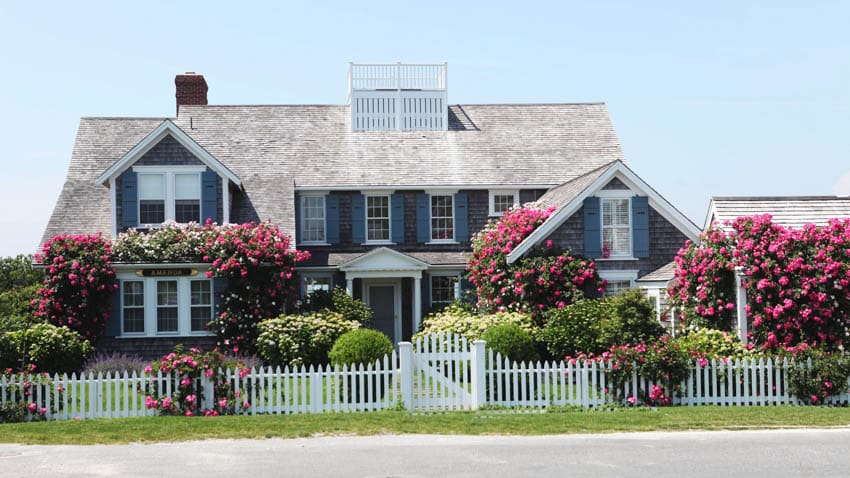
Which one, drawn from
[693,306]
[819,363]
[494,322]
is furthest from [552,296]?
[819,363]

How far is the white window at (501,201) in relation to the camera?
1217 inches

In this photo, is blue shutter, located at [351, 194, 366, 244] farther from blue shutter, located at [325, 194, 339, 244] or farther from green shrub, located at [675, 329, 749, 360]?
green shrub, located at [675, 329, 749, 360]

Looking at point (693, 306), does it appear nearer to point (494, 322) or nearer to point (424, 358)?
point (494, 322)

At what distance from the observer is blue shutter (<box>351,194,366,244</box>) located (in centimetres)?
3048

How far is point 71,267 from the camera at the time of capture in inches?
998

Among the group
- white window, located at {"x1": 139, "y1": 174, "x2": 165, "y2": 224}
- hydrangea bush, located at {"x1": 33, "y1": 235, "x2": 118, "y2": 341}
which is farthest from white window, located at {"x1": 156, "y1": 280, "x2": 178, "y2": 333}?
white window, located at {"x1": 139, "y1": 174, "x2": 165, "y2": 224}

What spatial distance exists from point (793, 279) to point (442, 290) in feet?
39.3

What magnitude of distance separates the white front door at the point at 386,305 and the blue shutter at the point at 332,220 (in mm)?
1816

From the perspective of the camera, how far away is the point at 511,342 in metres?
20.9

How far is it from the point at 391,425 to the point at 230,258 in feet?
36.6

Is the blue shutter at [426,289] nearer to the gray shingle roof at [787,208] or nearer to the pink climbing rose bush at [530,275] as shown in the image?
the pink climbing rose bush at [530,275]

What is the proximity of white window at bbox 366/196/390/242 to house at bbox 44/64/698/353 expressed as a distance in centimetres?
4

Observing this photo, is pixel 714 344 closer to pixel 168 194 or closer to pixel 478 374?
pixel 478 374

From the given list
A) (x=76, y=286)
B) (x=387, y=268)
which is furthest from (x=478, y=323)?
(x=76, y=286)
